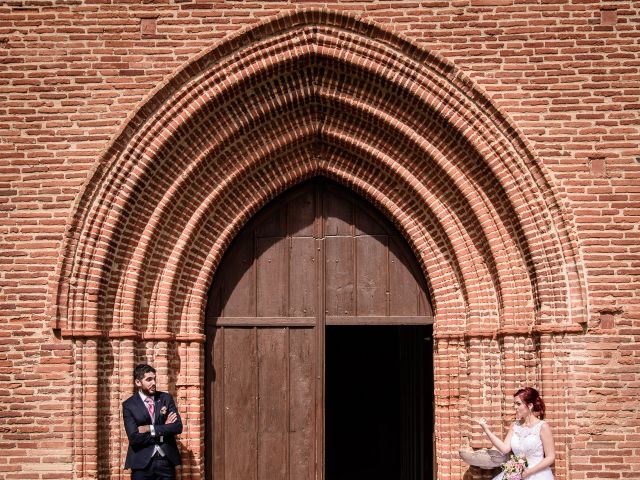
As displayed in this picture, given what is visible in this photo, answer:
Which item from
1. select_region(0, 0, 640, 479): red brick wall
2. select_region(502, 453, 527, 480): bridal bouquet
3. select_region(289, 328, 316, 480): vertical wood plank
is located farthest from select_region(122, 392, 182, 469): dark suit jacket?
select_region(502, 453, 527, 480): bridal bouquet

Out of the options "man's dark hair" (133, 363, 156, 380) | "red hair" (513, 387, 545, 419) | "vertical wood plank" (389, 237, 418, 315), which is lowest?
"red hair" (513, 387, 545, 419)

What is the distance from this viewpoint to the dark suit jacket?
23.8 ft

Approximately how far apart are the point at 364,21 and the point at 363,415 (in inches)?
363

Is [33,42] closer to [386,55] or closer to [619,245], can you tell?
[386,55]

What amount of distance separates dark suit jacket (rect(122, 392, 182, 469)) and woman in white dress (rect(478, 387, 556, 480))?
9.64 ft

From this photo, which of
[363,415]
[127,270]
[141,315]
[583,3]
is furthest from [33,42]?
[363,415]

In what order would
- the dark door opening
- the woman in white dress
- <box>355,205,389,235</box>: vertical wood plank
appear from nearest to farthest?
the woman in white dress, <box>355,205,389,235</box>: vertical wood plank, the dark door opening

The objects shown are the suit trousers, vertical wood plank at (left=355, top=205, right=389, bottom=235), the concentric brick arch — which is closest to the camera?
the suit trousers

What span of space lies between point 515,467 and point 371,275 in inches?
109

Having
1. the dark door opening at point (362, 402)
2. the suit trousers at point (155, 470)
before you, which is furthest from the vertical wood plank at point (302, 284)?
the dark door opening at point (362, 402)

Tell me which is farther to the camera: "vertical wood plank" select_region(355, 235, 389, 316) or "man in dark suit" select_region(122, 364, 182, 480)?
"vertical wood plank" select_region(355, 235, 389, 316)

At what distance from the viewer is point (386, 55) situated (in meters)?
7.98

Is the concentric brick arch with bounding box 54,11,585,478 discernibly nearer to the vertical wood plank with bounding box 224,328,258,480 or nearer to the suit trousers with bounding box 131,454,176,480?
the vertical wood plank with bounding box 224,328,258,480

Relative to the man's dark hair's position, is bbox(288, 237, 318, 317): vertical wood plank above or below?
above
